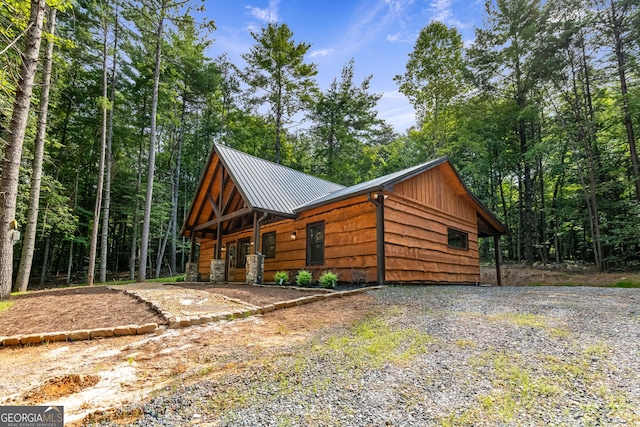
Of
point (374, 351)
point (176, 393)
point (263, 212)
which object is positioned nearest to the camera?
point (176, 393)

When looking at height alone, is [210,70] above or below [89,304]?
above

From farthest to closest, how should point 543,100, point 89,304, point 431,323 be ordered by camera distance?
point 543,100, point 89,304, point 431,323

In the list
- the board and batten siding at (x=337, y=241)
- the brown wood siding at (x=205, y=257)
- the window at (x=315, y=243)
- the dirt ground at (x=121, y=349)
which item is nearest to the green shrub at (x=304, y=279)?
the board and batten siding at (x=337, y=241)

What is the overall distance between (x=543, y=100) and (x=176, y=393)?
20068mm

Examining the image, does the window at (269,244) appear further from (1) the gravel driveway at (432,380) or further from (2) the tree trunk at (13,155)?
(1) the gravel driveway at (432,380)

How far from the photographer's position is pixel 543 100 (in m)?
15.8

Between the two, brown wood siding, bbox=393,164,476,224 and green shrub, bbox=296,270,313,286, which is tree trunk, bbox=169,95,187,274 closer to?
green shrub, bbox=296,270,313,286

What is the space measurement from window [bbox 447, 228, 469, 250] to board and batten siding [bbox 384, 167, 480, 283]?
15 cm

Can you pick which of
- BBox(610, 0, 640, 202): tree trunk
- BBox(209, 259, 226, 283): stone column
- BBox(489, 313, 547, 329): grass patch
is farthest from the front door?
BBox(610, 0, 640, 202): tree trunk

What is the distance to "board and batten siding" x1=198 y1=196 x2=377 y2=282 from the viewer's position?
771cm

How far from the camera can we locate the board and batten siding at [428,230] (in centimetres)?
785

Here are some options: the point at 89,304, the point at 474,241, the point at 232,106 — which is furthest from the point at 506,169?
the point at 89,304

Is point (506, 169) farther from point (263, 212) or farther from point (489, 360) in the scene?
point (489, 360)

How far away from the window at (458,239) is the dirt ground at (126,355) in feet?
21.6
